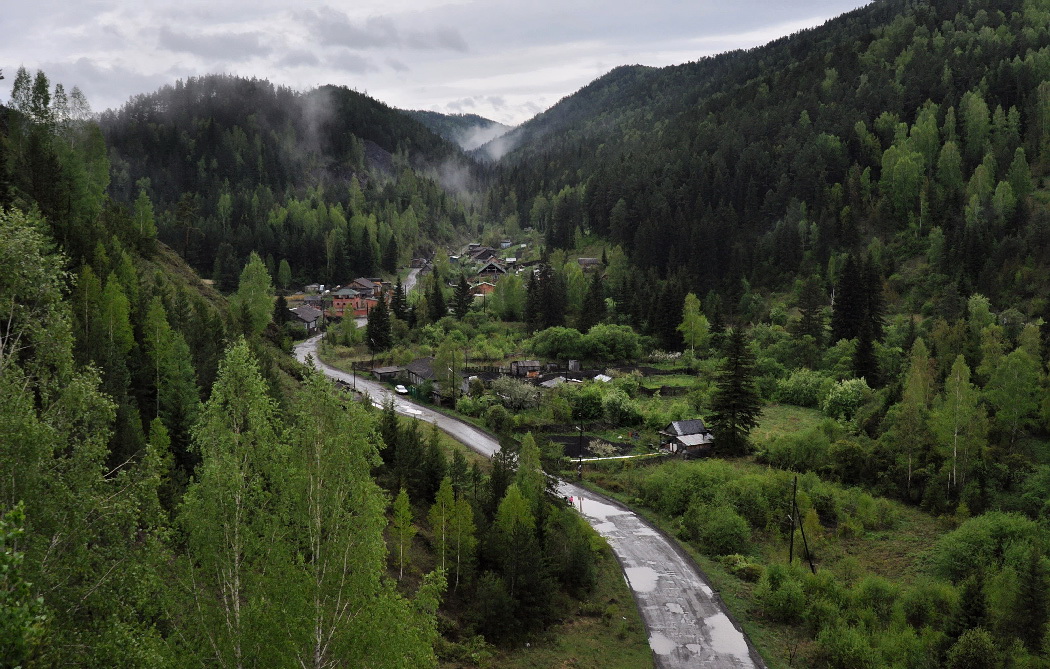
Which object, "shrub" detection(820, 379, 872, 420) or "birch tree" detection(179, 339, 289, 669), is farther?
"shrub" detection(820, 379, 872, 420)

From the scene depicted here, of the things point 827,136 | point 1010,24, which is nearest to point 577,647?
point 827,136

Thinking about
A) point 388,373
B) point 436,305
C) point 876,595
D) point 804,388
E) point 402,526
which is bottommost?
point 876,595

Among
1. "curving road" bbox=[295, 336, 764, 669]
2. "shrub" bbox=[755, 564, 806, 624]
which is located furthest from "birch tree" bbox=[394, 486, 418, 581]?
"shrub" bbox=[755, 564, 806, 624]

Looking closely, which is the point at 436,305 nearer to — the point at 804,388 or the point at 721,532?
the point at 804,388

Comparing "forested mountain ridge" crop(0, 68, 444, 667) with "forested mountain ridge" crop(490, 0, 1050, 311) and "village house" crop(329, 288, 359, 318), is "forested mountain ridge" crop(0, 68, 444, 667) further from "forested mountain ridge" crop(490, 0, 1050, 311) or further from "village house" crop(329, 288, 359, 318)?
"village house" crop(329, 288, 359, 318)

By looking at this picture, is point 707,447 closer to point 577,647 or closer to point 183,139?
point 577,647

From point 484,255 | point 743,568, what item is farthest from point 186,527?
point 484,255
